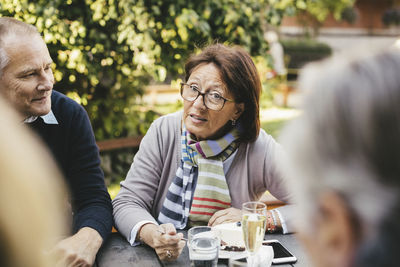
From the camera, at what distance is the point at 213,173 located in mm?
2219

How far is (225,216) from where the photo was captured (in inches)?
80.2

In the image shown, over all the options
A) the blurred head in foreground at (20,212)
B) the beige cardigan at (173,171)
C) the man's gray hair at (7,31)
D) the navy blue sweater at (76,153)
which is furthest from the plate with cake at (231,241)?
the man's gray hair at (7,31)

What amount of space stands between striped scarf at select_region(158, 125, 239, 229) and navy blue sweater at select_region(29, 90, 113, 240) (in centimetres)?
33

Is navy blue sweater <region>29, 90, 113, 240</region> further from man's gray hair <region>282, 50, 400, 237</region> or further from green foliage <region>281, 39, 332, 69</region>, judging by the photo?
green foliage <region>281, 39, 332, 69</region>

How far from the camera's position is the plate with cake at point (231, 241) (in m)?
1.68

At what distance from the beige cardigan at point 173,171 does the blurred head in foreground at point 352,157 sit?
4.83 feet

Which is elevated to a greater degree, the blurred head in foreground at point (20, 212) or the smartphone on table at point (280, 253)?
the blurred head in foreground at point (20, 212)


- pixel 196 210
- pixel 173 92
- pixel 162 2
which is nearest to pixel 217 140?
pixel 196 210

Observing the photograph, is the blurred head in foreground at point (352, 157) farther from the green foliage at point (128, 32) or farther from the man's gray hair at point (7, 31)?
the green foliage at point (128, 32)

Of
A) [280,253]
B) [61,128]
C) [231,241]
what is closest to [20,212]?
[231,241]

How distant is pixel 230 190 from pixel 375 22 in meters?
30.9

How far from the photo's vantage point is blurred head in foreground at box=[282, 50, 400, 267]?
27.0 inches

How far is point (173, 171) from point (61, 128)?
23.8 inches

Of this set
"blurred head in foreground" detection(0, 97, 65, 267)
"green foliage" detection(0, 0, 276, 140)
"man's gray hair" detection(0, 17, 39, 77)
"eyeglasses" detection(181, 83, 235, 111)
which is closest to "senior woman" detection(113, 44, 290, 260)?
"eyeglasses" detection(181, 83, 235, 111)
